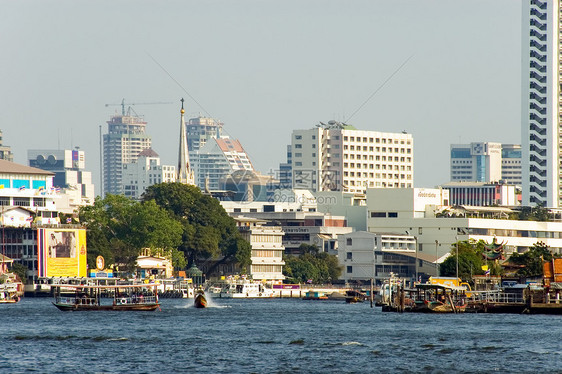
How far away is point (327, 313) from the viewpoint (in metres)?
151

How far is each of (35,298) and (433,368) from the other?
118786 millimetres

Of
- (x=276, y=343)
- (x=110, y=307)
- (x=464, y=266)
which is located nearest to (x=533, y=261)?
(x=464, y=266)

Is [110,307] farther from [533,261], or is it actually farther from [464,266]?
[533,261]

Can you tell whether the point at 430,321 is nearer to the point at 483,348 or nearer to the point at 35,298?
the point at 483,348

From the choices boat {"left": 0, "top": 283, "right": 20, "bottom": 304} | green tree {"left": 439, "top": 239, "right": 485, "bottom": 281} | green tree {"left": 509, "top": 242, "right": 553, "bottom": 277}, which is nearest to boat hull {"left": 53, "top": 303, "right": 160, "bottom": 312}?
boat {"left": 0, "top": 283, "right": 20, "bottom": 304}

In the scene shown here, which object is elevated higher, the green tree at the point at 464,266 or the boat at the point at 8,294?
the green tree at the point at 464,266

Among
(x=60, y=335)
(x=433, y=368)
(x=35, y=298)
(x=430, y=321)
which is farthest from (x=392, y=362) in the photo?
(x=35, y=298)

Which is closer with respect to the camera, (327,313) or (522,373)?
(522,373)

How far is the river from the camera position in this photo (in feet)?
279

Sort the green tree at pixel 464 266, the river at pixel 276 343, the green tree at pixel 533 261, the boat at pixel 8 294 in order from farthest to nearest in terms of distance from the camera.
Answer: the green tree at pixel 464 266
the green tree at pixel 533 261
the boat at pixel 8 294
the river at pixel 276 343

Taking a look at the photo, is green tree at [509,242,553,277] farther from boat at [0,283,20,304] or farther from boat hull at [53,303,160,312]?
boat at [0,283,20,304]

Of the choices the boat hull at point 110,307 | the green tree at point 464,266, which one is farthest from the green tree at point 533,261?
the boat hull at point 110,307

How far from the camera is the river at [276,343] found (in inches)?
3346

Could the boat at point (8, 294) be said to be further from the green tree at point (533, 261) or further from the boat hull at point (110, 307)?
the green tree at point (533, 261)
